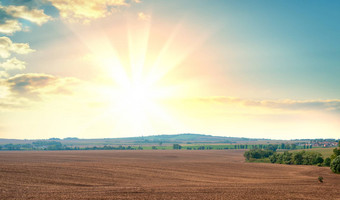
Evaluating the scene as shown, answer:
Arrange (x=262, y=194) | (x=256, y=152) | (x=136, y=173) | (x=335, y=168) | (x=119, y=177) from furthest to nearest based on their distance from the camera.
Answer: (x=256, y=152)
(x=335, y=168)
(x=136, y=173)
(x=119, y=177)
(x=262, y=194)

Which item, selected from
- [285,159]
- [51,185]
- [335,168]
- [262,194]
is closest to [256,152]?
[285,159]

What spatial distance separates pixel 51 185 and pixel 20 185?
188 inches

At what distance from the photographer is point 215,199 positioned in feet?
138

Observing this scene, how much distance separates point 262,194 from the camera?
4650cm

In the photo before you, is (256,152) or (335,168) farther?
(256,152)

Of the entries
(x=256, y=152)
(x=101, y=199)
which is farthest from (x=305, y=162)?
(x=101, y=199)

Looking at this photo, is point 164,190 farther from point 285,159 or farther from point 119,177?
point 285,159

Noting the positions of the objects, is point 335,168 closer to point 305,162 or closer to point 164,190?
point 305,162

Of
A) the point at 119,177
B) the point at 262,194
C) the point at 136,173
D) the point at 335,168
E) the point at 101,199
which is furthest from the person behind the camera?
the point at 335,168

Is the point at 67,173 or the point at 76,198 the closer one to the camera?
the point at 76,198

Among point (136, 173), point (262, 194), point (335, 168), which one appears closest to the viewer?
point (262, 194)

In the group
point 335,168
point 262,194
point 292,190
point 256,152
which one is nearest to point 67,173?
point 262,194

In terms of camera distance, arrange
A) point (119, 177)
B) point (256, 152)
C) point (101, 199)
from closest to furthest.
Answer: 1. point (101, 199)
2. point (119, 177)
3. point (256, 152)

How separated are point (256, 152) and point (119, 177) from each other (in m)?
92.4
